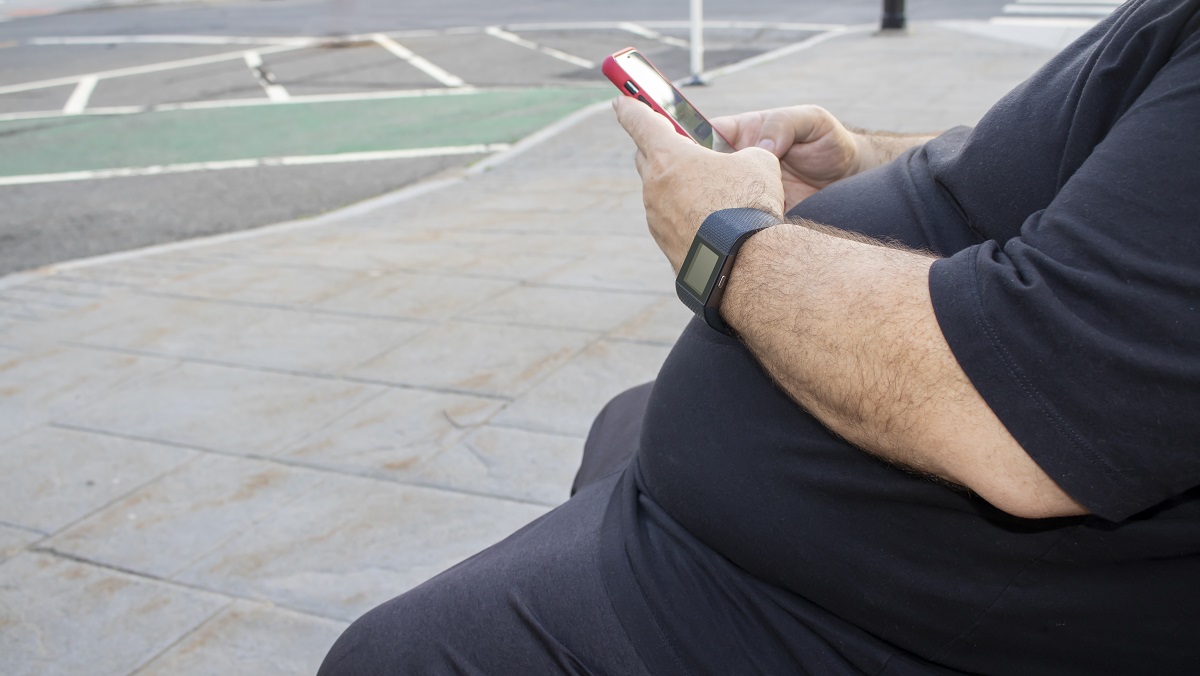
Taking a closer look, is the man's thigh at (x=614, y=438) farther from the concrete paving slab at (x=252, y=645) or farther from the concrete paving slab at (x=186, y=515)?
the concrete paving slab at (x=186, y=515)

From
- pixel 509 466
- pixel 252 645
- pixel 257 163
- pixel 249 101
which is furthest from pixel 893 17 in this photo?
pixel 252 645

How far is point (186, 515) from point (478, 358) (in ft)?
4.23

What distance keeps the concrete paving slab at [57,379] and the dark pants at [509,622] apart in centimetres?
278

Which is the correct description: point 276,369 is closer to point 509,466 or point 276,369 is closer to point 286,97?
point 509,466

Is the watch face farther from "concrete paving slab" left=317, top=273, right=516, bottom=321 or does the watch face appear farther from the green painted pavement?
the green painted pavement

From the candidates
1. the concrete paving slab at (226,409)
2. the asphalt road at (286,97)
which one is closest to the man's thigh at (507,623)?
the concrete paving slab at (226,409)

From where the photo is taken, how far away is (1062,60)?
52.6 inches

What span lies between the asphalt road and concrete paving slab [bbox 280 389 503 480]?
3637 millimetres

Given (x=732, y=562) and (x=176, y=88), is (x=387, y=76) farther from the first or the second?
(x=732, y=562)

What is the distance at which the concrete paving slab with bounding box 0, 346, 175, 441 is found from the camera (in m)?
3.88

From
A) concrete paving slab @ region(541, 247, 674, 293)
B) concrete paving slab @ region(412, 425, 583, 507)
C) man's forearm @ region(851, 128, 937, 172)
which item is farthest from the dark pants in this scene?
concrete paving slab @ region(541, 247, 674, 293)

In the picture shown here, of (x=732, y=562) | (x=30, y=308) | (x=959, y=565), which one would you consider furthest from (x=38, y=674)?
(x=30, y=308)

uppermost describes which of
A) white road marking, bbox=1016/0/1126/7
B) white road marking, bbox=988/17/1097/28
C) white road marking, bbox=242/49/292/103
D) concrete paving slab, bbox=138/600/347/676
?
concrete paving slab, bbox=138/600/347/676

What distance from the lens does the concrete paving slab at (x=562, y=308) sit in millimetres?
4391
